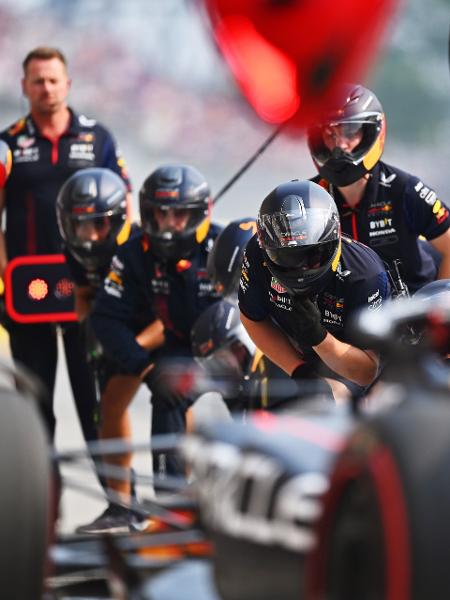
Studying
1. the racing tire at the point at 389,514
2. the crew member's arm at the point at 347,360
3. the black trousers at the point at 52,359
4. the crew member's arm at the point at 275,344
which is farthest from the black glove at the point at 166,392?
the racing tire at the point at 389,514

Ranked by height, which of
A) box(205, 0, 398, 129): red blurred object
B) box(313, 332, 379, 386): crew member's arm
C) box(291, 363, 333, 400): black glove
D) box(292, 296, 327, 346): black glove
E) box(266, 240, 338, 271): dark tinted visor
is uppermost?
box(205, 0, 398, 129): red blurred object

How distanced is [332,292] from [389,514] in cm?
344

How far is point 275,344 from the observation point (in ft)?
20.2

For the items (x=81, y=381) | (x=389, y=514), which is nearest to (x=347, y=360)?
(x=81, y=381)

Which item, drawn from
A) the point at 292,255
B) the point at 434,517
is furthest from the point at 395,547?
the point at 292,255

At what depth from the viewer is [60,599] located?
3791 mm

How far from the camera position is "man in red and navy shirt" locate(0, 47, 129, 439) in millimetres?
8164

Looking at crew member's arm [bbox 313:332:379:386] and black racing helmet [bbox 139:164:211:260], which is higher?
black racing helmet [bbox 139:164:211:260]

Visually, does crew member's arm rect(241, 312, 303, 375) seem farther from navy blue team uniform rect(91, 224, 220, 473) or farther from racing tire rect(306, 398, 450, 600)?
racing tire rect(306, 398, 450, 600)

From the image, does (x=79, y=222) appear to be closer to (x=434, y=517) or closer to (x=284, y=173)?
(x=434, y=517)

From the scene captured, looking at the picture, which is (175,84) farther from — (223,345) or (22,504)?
(22,504)

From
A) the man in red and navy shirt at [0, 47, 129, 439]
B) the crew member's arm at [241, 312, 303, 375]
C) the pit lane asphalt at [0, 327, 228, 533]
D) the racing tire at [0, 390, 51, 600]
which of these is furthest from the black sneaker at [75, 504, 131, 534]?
the racing tire at [0, 390, 51, 600]

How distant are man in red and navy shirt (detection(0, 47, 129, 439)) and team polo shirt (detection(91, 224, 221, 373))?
25.5 inches

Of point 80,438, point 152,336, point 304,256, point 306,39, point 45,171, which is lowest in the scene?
point 80,438
